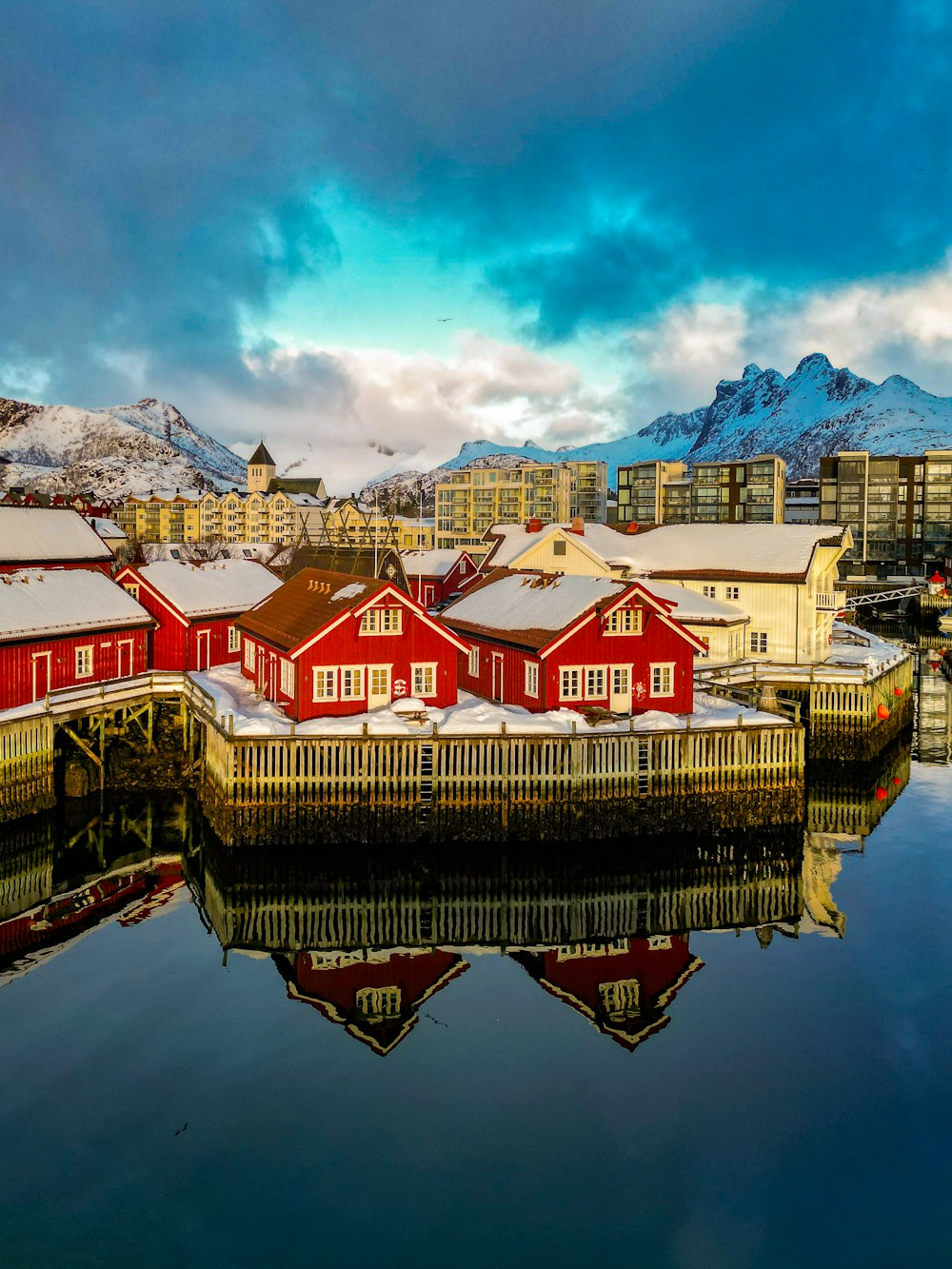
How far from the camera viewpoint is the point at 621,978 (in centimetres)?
2095

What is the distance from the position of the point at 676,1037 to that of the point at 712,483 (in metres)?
156

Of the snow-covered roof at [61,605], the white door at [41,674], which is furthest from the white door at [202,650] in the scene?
the white door at [41,674]

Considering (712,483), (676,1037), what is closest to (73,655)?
(676,1037)

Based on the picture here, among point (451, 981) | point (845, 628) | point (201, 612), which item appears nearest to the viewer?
point (451, 981)

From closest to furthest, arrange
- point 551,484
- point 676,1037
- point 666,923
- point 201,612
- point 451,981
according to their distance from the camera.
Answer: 1. point 676,1037
2. point 451,981
3. point 666,923
4. point 201,612
5. point 551,484

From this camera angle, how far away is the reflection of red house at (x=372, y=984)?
739 inches

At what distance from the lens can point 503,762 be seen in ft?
92.8

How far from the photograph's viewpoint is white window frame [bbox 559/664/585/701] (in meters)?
32.8

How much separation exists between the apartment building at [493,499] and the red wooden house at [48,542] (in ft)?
329

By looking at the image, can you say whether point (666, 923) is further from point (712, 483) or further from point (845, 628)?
point (712, 483)

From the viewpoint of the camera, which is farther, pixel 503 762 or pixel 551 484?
pixel 551 484

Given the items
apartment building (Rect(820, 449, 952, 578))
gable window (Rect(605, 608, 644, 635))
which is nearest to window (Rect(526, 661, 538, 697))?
gable window (Rect(605, 608, 644, 635))

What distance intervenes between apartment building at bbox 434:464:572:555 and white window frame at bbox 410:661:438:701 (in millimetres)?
115318

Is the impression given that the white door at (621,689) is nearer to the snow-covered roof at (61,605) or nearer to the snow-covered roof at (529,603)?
the snow-covered roof at (529,603)
